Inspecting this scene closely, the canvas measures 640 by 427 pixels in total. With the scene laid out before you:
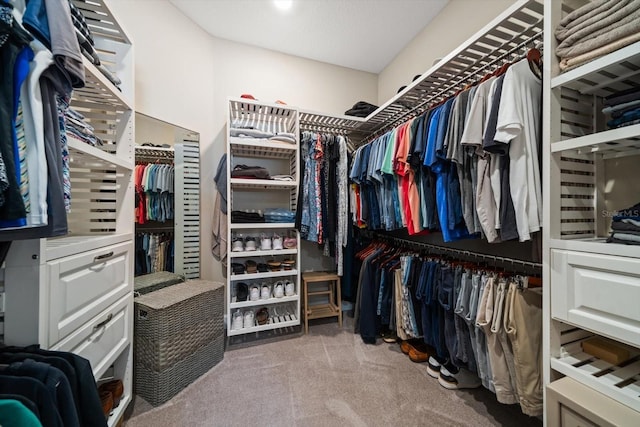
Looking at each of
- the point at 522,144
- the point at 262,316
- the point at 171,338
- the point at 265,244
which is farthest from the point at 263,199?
the point at 522,144

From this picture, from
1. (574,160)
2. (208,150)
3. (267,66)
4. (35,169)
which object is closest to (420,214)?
(574,160)

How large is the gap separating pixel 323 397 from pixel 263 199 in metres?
1.72

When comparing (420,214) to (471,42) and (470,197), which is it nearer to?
(470,197)

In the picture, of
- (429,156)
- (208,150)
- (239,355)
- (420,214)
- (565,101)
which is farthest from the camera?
(208,150)

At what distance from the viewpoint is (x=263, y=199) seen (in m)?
2.37

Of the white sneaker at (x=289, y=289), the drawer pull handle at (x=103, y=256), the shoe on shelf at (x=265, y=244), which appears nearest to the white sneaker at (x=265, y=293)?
the white sneaker at (x=289, y=289)

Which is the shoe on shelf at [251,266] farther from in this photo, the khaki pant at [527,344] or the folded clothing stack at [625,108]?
the folded clothing stack at [625,108]

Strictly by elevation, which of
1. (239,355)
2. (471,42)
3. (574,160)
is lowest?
(239,355)

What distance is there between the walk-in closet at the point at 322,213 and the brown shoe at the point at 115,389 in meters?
0.01

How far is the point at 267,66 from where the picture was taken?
7.80 feet

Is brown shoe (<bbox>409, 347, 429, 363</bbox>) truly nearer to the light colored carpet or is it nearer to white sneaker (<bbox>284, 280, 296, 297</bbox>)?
the light colored carpet

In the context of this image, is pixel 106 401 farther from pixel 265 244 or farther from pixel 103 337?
pixel 265 244

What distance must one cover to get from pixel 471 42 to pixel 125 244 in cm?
212

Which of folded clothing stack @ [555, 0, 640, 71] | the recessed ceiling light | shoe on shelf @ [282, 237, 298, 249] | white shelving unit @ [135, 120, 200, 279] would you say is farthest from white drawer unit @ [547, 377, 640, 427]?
the recessed ceiling light
